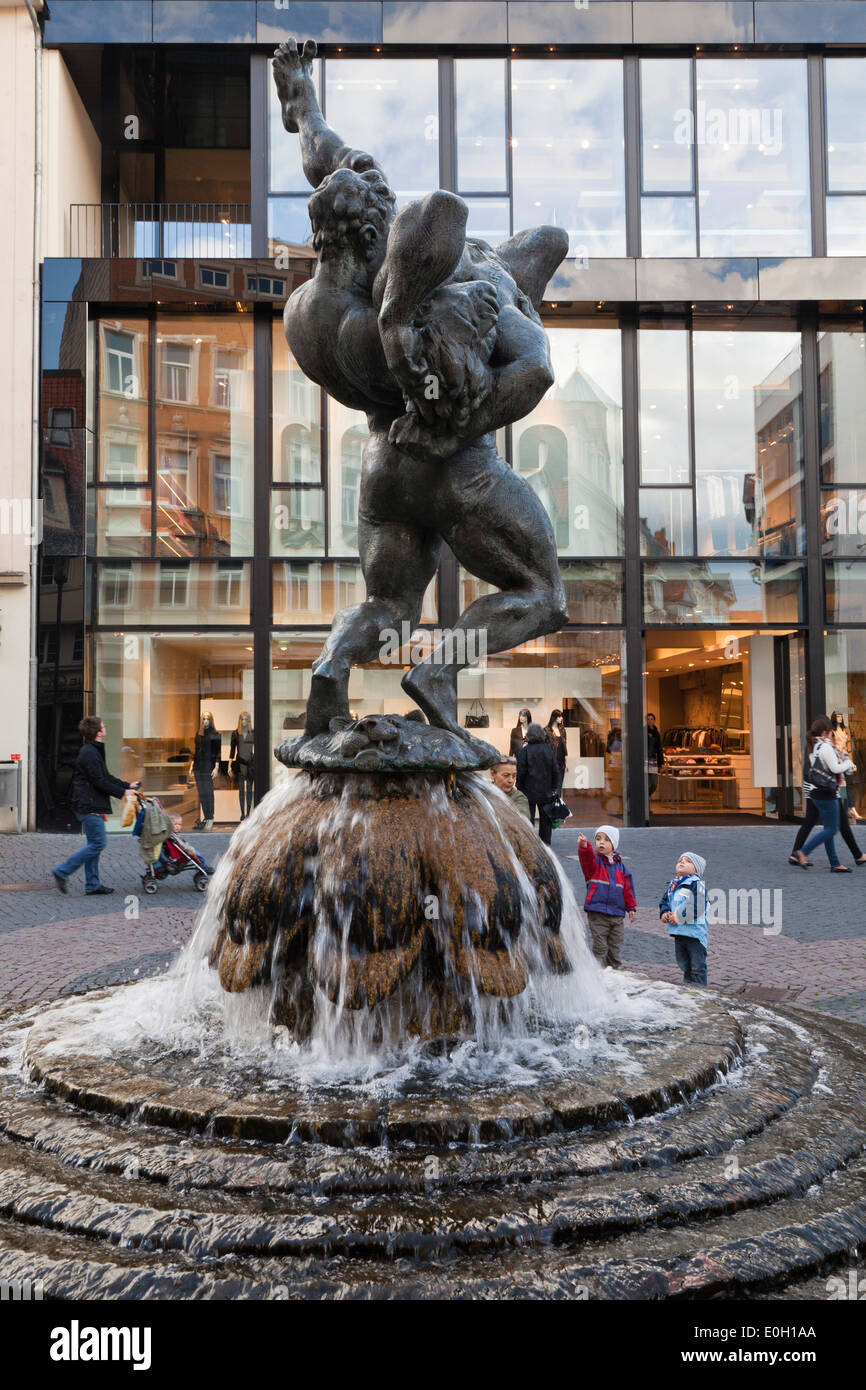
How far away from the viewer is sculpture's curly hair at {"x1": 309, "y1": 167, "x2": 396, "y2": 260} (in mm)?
3395

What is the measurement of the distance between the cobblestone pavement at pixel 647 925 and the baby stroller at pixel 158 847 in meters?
0.23

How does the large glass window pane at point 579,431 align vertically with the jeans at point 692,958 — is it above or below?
above

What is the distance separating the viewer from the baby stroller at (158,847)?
935 centimetres

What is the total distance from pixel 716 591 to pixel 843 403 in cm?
369

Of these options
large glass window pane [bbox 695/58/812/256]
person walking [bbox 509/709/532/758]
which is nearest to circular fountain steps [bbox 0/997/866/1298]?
person walking [bbox 509/709/532/758]

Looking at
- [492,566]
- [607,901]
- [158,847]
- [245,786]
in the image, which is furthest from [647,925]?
[245,786]

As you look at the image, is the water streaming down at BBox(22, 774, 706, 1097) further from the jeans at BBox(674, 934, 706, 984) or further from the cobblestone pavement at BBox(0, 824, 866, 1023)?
the cobblestone pavement at BBox(0, 824, 866, 1023)

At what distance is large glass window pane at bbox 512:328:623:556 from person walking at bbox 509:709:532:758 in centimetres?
291

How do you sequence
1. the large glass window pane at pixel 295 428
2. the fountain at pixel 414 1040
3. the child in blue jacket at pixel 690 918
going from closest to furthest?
the fountain at pixel 414 1040, the child in blue jacket at pixel 690 918, the large glass window pane at pixel 295 428

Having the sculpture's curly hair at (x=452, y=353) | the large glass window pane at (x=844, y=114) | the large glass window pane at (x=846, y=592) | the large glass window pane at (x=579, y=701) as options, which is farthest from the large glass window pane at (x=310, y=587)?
the sculpture's curly hair at (x=452, y=353)

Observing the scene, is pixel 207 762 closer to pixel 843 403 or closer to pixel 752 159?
pixel 843 403

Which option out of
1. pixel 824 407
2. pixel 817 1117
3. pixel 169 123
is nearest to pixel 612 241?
pixel 824 407

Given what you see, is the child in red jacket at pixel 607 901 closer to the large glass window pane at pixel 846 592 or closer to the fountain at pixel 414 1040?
the fountain at pixel 414 1040
